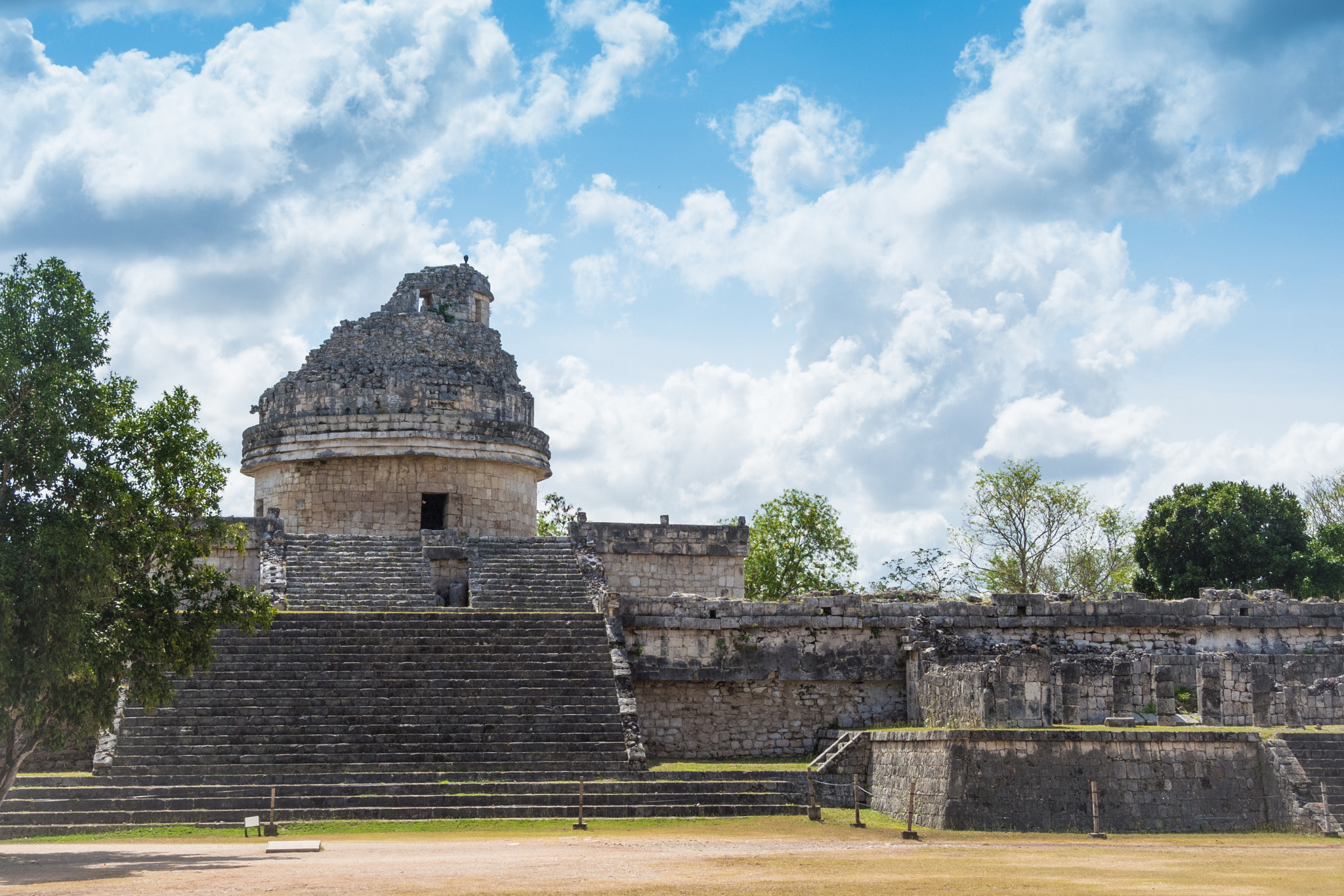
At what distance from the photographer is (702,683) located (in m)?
21.9

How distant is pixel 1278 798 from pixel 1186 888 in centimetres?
630

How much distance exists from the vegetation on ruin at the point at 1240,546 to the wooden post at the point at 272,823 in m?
28.7

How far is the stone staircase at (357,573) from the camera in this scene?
73.7 ft

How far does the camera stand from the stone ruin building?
653 inches

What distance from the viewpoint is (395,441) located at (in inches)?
1074

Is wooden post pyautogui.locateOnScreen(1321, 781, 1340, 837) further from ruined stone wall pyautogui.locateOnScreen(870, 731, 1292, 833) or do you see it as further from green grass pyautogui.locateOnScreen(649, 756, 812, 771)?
green grass pyautogui.locateOnScreen(649, 756, 812, 771)

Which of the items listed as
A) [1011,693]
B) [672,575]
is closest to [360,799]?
[1011,693]

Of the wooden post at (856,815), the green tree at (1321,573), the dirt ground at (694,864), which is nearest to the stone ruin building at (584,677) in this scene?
the wooden post at (856,815)

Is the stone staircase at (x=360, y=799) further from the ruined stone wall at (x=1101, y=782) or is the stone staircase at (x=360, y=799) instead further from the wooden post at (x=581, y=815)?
the ruined stone wall at (x=1101, y=782)

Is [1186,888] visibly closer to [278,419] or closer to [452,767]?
[452,767]

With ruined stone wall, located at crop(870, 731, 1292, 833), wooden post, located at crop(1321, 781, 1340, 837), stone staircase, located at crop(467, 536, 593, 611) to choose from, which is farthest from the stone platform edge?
stone staircase, located at crop(467, 536, 593, 611)

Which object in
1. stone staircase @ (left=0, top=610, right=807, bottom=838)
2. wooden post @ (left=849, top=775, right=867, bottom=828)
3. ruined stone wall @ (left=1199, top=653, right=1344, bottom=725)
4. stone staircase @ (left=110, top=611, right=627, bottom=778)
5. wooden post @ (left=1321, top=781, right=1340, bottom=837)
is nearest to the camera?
stone staircase @ (left=0, top=610, right=807, bottom=838)

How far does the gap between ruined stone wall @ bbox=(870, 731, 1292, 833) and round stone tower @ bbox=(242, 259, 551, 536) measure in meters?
13.3

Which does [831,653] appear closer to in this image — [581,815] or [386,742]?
[581,815]
